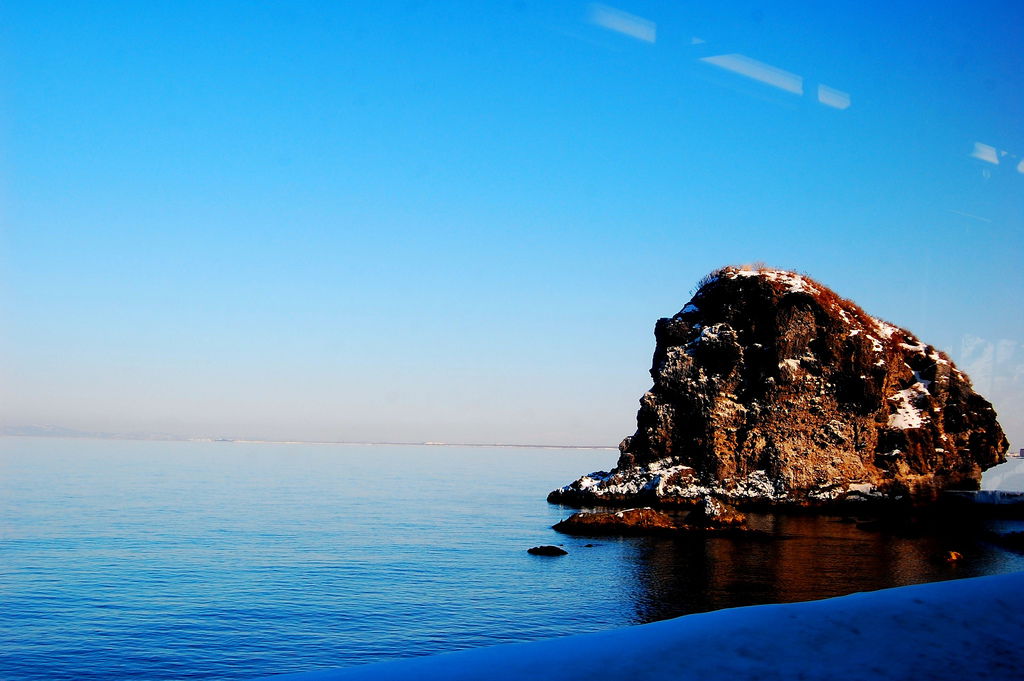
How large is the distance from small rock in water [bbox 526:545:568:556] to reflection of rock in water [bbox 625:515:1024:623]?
498cm

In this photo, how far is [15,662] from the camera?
24.2 m

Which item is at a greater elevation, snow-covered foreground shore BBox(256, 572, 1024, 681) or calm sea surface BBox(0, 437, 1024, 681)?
snow-covered foreground shore BBox(256, 572, 1024, 681)

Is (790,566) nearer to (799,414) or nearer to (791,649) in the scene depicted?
(791,649)

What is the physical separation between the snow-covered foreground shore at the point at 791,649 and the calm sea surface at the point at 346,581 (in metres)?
17.7

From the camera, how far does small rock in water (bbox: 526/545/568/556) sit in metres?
48.0

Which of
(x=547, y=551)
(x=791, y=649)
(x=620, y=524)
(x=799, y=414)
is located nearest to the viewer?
(x=791, y=649)

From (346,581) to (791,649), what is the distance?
3516 centimetres

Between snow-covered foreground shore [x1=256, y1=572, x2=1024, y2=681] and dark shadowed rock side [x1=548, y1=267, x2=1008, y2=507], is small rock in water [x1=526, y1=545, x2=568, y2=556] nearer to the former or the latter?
dark shadowed rock side [x1=548, y1=267, x2=1008, y2=507]

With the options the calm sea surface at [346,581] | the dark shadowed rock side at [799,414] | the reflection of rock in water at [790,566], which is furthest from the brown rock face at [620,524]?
the dark shadowed rock side at [799,414]

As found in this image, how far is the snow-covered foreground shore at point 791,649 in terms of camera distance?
7.42 metres

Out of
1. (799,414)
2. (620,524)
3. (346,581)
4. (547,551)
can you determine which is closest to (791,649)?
(346,581)

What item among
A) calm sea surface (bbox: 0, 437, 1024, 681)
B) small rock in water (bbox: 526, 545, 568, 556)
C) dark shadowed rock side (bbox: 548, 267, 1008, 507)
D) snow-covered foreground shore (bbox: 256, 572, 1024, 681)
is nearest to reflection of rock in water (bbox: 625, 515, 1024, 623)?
calm sea surface (bbox: 0, 437, 1024, 681)

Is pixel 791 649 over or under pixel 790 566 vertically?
over

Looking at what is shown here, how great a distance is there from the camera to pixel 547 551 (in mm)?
48125
